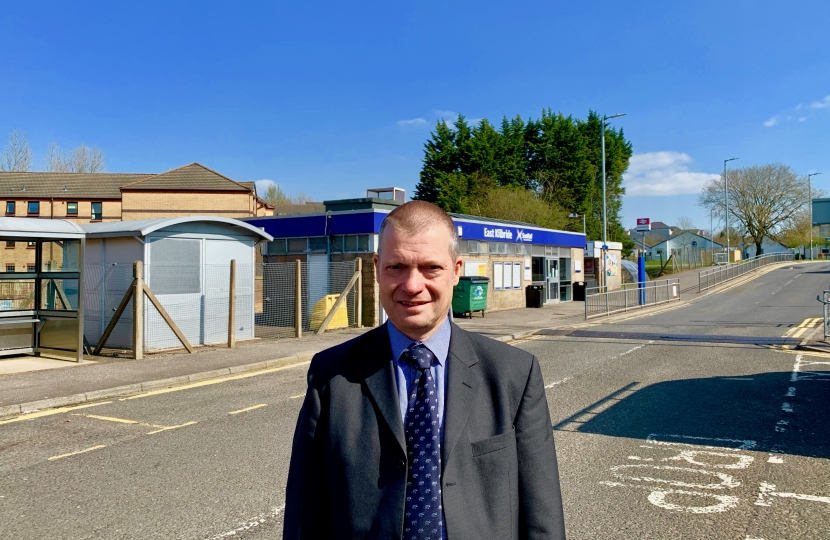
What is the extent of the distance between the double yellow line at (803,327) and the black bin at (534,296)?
33.8 ft

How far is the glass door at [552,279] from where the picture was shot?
3138cm

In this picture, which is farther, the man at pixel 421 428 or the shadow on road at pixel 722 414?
the shadow on road at pixel 722 414

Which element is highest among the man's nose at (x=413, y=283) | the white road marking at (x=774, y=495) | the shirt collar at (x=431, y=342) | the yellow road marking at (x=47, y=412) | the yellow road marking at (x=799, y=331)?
the man's nose at (x=413, y=283)

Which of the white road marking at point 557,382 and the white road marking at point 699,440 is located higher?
the white road marking at point 557,382

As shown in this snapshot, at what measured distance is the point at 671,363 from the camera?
1168 cm

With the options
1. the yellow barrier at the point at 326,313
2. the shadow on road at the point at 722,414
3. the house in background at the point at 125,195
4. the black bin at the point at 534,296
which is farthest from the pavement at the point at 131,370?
the house in background at the point at 125,195

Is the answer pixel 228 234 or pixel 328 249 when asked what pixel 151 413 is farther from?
pixel 328 249

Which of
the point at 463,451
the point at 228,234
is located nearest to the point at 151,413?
the point at 463,451

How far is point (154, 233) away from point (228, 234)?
217 cm

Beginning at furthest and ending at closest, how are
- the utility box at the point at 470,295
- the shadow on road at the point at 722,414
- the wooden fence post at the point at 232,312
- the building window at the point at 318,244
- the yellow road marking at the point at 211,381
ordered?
the utility box at the point at 470,295 < the building window at the point at 318,244 < the wooden fence post at the point at 232,312 < the yellow road marking at the point at 211,381 < the shadow on road at the point at 722,414

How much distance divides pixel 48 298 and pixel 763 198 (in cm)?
6387

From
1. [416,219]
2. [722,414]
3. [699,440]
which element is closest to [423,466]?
Result: [416,219]

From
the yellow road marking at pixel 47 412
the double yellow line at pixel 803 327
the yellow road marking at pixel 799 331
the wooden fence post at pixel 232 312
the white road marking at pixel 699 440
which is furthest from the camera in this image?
the double yellow line at pixel 803 327

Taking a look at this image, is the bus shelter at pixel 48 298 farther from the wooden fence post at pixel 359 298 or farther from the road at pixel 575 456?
the wooden fence post at pixel 359 298
